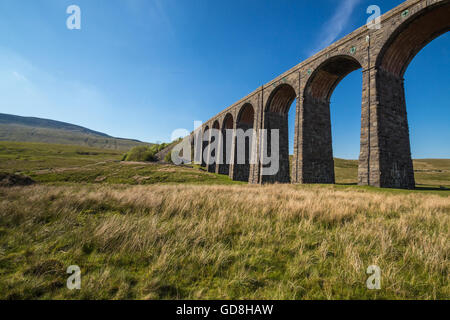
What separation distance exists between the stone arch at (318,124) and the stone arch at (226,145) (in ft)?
52.7

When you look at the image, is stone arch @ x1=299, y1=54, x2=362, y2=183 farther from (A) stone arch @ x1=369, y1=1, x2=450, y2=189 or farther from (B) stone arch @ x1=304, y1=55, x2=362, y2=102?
(A) stone arch @ x1=369, y1=1, x2=450, y2=189

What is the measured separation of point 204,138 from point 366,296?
4232 centimetres

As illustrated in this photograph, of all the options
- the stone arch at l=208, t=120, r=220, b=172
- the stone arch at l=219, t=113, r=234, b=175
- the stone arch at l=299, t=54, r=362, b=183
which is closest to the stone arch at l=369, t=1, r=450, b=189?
the stone arch at l=299, t=54, r=362, b=183

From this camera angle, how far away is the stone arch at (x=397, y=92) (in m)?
12.7

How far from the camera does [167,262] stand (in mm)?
2576

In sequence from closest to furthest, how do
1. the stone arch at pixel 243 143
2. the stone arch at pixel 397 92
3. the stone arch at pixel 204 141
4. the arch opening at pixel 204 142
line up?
the stone arch at pixel 397 92
the stone arch at pixel 243 143
the arch opening at pixel 204 142
the stone arch at pixel 204 141

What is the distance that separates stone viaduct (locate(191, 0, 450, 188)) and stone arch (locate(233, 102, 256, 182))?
9062 millimetres

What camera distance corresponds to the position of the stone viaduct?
12961mm

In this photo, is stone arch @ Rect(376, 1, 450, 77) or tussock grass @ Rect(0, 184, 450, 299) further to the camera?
stone arch @ Rect(376, 1, 450, 77)

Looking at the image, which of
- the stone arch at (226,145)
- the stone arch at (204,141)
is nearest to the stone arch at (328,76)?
the stone arch at (226,145)

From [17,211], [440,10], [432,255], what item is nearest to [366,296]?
[432,255]

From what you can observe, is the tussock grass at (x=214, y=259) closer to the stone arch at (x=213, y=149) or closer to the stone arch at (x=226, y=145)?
the stone arch at (x=226, y=145)

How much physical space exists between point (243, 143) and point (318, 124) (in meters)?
12.0

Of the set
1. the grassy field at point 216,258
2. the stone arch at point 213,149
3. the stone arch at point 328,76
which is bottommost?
the grassy field at point 216,258
